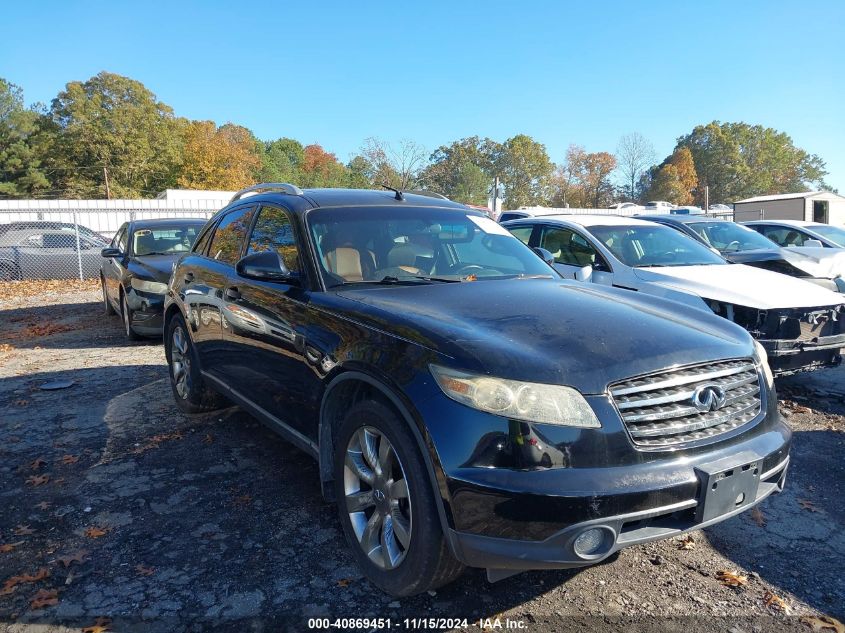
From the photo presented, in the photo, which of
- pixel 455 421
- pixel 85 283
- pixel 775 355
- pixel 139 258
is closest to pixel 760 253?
pixel 775 355

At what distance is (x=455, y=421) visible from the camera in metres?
2.22

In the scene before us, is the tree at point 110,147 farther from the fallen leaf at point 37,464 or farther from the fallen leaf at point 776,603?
the fallen leaf at point 776,603

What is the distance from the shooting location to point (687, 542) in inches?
124

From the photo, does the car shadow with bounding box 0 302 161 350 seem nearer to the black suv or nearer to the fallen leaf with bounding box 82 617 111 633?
the black suv

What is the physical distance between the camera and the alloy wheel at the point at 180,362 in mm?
5070

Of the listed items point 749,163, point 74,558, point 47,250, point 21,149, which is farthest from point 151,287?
point 749,163

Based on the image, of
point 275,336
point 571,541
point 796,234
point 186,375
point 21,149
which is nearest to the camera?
point 571,541

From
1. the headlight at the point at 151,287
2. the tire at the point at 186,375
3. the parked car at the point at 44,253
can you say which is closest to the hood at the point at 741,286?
the tire at the point at 186,375

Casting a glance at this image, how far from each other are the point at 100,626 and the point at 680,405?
2500 millimetres

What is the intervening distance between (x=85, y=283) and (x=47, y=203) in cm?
2151

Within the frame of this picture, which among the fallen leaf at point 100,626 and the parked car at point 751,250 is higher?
the parked car at point 751,250

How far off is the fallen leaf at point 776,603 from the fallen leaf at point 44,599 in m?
3.10

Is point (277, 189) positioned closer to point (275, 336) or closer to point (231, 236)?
point (231, 236)

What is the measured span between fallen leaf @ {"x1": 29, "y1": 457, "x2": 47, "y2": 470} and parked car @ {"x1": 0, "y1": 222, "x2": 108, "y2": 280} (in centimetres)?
1369
